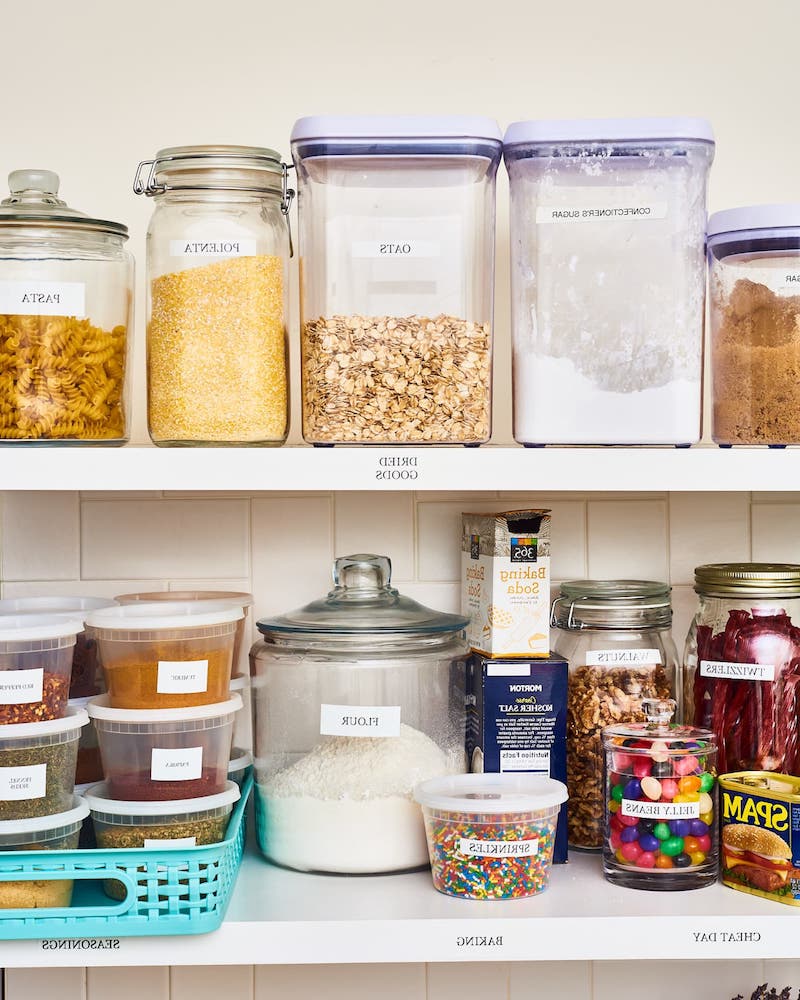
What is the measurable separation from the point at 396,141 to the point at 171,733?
596mm

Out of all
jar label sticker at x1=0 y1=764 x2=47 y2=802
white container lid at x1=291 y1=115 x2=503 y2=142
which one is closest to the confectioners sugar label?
white container lid at x1=291 y1=115 x2=503 y2=142

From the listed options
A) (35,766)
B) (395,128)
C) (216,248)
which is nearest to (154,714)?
(35,766)

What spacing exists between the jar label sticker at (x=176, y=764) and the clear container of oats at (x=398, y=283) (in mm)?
319

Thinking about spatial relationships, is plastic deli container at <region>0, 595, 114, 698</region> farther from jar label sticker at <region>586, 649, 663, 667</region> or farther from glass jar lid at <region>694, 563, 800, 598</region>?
glass jar lid at <region>694, 563, 800, 598</region>

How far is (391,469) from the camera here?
1.02 metres

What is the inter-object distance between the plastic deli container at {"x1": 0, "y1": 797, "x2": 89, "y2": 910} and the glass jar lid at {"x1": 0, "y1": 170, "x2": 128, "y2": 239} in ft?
1.82

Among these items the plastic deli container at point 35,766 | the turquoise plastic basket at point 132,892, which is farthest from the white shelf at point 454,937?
the plastic deli container at point 35,766

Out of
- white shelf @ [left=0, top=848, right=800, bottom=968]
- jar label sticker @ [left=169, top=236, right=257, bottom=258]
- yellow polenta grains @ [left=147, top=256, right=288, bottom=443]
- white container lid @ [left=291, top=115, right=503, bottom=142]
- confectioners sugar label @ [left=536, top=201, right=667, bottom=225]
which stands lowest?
white shelf @ [left=0, top=848, right=800, bottom=968]

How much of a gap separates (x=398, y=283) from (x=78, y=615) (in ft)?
1.56

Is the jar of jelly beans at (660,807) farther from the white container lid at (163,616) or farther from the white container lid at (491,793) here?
the white container lid at (163,616)

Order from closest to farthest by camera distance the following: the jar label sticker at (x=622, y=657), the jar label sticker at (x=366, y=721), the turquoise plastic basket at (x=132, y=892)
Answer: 1. the turquoise plastic basket at (x=132, y=892)
2. the jar label sticker at (x=366, y=721)
3. the jar label sticker at (x=622, y=657)

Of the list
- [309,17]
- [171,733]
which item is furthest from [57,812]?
[309,17]

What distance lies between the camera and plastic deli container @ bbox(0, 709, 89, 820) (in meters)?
0.99

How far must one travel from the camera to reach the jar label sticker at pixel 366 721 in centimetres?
109
